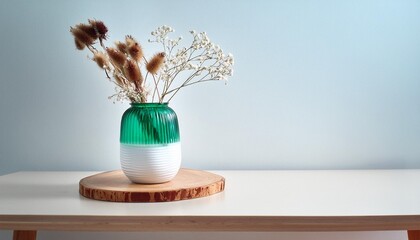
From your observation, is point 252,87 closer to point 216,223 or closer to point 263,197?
point 263,197

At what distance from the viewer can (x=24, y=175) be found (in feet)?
3.64

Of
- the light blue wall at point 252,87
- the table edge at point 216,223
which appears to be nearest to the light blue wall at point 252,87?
the light blue wall at point 252,87

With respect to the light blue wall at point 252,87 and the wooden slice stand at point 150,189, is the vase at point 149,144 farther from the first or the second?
the light blue wall at point 252,87

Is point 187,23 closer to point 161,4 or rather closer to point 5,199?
point 161,4

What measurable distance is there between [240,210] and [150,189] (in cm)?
19

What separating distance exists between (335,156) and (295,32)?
1.21ft

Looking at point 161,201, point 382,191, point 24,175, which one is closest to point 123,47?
point 161,201

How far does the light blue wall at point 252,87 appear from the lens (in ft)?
3.87

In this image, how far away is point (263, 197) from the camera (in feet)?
2.70

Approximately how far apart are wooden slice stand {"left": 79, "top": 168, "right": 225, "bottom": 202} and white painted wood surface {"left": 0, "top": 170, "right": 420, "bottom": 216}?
0.06 feet

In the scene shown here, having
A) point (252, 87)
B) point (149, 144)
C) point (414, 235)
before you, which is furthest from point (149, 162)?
point (414, 235)

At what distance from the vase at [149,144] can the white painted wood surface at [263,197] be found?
0.10 meters

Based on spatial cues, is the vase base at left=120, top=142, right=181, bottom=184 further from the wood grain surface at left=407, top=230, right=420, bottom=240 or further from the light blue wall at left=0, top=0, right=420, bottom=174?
the wood grain surface at left=407, top=230, right=420, bottom=240

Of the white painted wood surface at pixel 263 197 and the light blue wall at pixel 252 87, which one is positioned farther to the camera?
the light blue wall at pixel 252 87
